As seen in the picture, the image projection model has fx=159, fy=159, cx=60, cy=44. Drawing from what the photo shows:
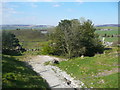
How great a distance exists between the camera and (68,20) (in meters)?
46.2

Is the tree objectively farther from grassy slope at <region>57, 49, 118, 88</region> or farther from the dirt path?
the dirt path

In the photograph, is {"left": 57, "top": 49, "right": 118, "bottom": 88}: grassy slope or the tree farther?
the tree

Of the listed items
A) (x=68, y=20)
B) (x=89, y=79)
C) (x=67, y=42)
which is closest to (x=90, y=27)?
(x=68, y=20)

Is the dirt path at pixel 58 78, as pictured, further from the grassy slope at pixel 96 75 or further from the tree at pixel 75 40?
the tree at pixel 75 40

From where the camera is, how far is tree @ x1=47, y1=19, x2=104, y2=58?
126 feet

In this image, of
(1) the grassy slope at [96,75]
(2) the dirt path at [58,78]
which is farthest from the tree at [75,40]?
(2) the dirt path at [58,78]

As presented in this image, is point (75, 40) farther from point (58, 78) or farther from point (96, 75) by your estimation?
point (58, 78)

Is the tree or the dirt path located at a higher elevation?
the tree

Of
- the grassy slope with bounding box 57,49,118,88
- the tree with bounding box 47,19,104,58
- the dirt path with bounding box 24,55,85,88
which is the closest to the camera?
the grassy slope with bounding box 57,49,118,88

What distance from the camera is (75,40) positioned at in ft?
127

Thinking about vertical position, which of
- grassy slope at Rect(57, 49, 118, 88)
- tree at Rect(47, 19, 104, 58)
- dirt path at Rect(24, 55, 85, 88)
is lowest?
dirt path at Rect(24, 55, 85, 88)

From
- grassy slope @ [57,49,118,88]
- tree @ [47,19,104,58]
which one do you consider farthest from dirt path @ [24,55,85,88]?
tree @ [47,19,104,58]

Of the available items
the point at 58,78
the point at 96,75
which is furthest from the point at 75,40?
the point at 58,78

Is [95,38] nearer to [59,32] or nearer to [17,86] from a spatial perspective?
[59,32]
